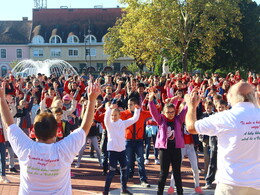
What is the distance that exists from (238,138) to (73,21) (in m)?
72.6

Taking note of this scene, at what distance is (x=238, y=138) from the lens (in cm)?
434

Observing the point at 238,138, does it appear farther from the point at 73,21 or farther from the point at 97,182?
the point at 73,21

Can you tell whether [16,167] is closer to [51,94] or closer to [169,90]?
A: [51,94]

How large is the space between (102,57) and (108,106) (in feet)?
213

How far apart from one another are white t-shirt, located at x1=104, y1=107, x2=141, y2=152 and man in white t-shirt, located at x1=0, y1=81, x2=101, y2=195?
425 centimetres

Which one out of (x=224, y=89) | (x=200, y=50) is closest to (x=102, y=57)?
(x=200, y=50)

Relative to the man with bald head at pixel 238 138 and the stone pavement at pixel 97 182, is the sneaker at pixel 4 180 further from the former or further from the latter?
the man with bald head at pixel 238 138

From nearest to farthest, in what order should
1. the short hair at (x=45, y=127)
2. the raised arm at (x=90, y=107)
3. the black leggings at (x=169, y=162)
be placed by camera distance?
the short hair at (x=45, y=127), the raised arm at (x=90, y=107), the black leggings at (x=169, y=162)

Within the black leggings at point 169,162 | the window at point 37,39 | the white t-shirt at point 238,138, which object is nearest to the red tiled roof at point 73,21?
the window at point 37,39

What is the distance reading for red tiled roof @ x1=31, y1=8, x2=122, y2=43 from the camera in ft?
241

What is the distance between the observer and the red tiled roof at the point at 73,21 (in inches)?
2889

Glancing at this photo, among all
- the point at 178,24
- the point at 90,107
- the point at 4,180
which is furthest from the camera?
the point at 178,24

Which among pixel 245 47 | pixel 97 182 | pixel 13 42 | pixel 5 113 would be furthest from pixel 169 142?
pixel 13 42

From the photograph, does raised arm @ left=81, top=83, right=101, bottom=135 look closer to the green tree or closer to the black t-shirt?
the black t-shirt
